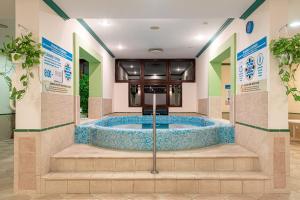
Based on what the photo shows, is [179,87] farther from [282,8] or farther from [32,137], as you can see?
[32,137]

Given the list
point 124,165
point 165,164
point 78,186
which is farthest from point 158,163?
point 78,186

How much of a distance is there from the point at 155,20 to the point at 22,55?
3.03 metres

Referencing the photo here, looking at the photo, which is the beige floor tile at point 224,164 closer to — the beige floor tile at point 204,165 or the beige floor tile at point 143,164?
Result: the beige floor tile at point 204,165

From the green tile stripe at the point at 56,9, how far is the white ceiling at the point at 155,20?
7cm

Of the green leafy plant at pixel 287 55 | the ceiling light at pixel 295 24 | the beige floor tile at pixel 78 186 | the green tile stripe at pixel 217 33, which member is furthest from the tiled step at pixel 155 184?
the ceiling light at pixel 295 24

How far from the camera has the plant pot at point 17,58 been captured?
3.11 meters

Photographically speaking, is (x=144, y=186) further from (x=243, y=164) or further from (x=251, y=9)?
(x=251, y=9)

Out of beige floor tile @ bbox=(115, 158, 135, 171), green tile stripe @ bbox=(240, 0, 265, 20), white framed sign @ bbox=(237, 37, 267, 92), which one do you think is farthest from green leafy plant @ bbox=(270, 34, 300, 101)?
beige floor tile @ bbox=(115, 158, 135, 171)

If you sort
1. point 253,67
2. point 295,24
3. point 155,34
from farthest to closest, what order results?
point 155,34 → point 295,24 → point 253,67

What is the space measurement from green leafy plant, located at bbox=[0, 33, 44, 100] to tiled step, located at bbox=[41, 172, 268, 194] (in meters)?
1.31

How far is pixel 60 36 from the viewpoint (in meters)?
4.13

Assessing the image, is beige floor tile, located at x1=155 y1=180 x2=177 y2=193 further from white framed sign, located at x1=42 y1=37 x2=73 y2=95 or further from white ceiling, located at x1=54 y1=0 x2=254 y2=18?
white ceiling, located at x1=54 y1=0 x2=254 y2=18

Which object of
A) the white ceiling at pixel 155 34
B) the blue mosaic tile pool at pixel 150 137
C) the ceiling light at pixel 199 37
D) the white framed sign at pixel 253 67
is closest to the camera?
the white framed sign at pixel 253 67

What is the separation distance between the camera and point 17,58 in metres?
3.12
